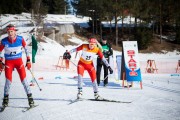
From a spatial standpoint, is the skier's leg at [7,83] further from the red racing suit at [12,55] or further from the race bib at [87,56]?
the race bib at [87,56]

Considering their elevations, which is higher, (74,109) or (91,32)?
(91,32)

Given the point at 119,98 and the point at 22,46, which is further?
the point at 119,98

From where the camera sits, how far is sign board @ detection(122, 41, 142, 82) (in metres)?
10.8

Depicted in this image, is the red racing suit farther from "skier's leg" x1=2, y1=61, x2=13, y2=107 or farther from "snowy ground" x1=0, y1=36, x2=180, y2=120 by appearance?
"snowy ground" x1=0, y1=36, x2=180, y2=120

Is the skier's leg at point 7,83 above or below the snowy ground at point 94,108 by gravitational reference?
above

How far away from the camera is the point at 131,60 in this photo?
35.7ft

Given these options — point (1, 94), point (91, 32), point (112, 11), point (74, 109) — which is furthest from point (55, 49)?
point (74, 109)

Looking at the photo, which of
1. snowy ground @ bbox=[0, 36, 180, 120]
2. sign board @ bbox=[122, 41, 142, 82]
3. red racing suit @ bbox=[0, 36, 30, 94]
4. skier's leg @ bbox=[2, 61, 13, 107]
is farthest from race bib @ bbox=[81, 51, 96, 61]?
sign board @ bbox=[122, 41, 142, 82]

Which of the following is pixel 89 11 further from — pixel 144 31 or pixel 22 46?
pixel 22 46

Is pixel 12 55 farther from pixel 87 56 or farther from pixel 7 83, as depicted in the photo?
pixel 87 56

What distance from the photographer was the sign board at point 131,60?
10.8 metres

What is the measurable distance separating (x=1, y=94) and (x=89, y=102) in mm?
3339

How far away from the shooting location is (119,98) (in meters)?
8.56

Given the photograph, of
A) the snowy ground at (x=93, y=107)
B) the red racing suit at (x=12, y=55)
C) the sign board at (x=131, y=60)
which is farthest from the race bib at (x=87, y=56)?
the sign board at (x=131, y=60)
